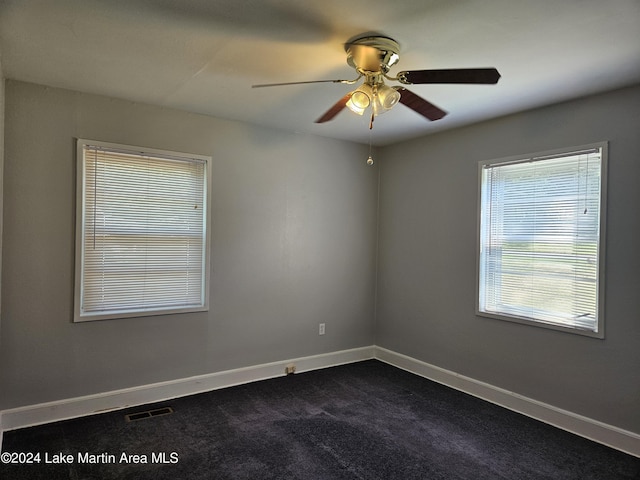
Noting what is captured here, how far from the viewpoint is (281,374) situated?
4.07 meters

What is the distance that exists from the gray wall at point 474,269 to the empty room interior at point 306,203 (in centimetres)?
2

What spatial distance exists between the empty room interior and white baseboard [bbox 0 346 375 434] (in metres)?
0.01

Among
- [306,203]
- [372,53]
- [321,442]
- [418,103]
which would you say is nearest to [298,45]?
[372,53]

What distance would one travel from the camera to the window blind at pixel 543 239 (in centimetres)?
299

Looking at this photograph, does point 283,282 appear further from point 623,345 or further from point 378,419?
point 623,345

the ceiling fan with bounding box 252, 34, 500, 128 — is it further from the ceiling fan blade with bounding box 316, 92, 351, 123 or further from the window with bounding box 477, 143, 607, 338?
the window with bounding box 477, 143, 607, 338

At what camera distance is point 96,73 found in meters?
2.72

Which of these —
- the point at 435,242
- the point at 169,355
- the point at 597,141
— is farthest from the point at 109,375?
the point at 597,141

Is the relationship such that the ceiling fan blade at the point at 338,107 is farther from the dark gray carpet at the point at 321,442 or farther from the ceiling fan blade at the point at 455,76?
the dark gray carpet at the point at 321,442

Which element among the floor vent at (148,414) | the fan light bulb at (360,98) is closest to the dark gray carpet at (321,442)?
the floor vent at (148,414)

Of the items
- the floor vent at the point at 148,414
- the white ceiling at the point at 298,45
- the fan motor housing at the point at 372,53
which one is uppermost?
the white ceiling at the point at 298,45

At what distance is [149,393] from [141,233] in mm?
1306

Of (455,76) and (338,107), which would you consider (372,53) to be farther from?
(455,76)

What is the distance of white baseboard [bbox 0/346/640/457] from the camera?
2.85 meters
